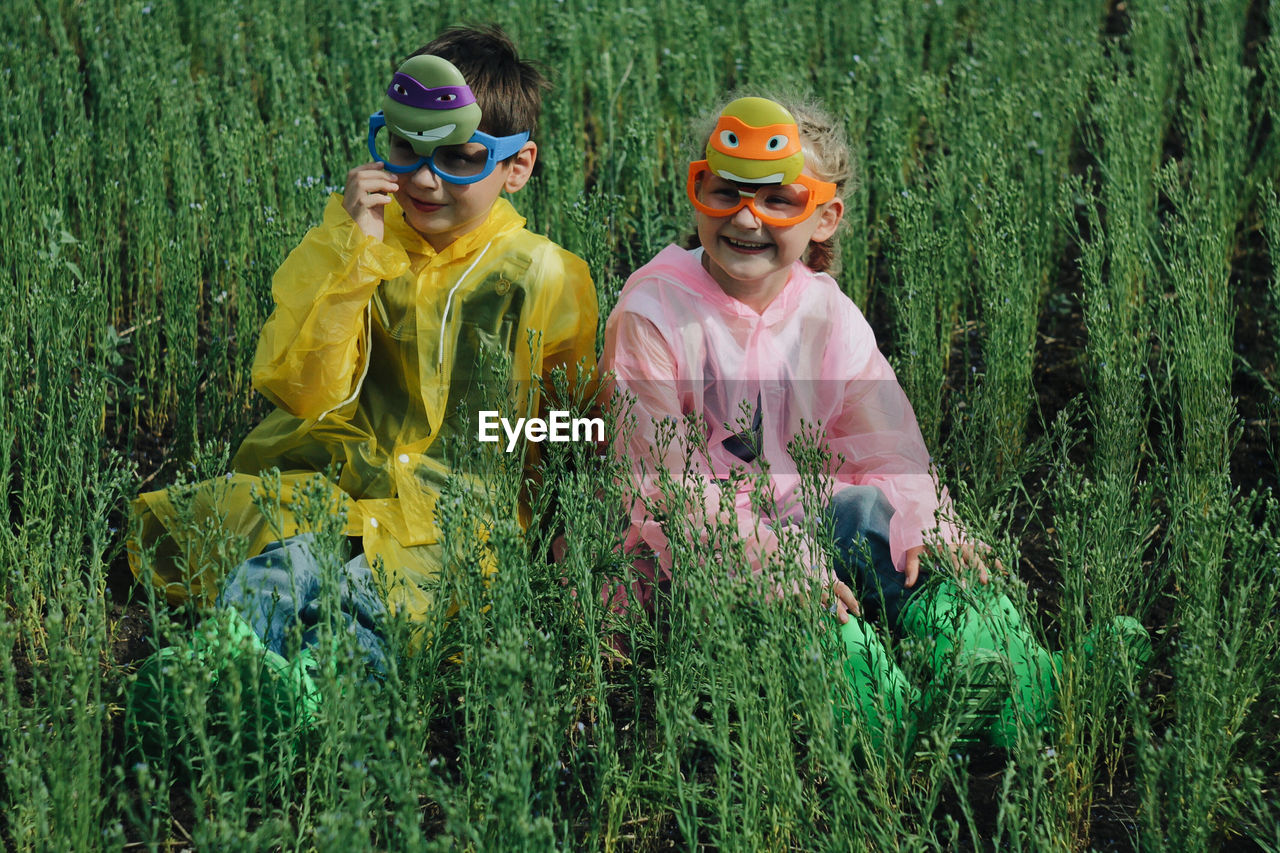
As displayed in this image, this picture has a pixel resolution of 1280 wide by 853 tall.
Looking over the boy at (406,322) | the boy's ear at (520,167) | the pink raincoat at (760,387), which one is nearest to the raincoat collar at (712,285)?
the pink raincoat at (760,387)

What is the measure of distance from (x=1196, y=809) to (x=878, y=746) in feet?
1.96

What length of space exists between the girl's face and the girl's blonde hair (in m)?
0.07

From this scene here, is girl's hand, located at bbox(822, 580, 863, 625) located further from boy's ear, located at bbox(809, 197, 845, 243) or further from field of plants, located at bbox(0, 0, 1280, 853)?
boy's ear, located at bbox(809, 197, 845, 243)

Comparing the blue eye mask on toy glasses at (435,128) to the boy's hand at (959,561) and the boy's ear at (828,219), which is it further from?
the boy's hand at (959,561)

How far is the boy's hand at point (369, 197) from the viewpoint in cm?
274

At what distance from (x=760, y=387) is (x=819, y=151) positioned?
583 mm

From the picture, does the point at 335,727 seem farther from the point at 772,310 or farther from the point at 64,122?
the point at 64,122

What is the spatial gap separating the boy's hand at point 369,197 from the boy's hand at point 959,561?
4.53 feet

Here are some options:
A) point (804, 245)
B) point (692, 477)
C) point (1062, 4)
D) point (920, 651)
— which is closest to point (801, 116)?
point (804, 245)

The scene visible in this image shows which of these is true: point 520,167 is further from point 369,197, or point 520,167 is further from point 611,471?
point 611,471

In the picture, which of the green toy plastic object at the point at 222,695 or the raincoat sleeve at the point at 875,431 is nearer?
the green toy plastic object at the point at 222,695

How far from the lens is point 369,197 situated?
2.75 metres

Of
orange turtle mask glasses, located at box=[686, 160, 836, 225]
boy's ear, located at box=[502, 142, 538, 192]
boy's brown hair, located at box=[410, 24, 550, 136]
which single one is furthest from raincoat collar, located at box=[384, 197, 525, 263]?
orange turtle mask glasses, located at box=[686, 160, 836, 225]

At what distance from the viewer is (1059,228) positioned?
4.46m
